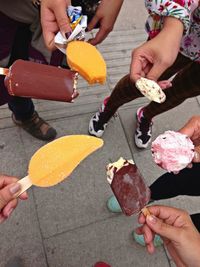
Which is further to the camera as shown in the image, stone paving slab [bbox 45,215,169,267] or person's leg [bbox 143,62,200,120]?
stone paving slab [bbox 45,215,169,267]

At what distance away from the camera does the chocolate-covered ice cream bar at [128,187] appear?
65.1 inches

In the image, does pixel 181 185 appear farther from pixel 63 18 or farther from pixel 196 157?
pixel 63 18

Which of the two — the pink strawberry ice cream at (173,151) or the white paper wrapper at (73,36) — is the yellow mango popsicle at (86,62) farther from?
the pink strawberry ice cream at (173,151)

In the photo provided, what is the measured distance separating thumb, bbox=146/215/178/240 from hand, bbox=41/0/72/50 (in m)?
1.01

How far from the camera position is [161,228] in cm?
155

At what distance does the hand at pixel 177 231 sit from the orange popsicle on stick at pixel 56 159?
42 cm

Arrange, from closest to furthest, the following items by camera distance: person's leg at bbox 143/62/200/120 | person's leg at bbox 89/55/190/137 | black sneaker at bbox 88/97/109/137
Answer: person's leg at bbox 143/62/200/120 < person's leg at bbox 89/55/190/137 < black sneaker at bbox 88/97/109/137

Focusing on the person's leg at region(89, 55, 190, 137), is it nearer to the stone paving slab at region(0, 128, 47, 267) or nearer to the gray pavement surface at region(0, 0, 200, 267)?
the gray pavement surface at region(0, 0, 200, 267)

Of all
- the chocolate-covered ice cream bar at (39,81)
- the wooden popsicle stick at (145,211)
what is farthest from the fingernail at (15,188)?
the wooden popsicle stick at (145,211)

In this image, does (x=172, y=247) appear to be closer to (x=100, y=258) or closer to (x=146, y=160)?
(x=100, y=258)

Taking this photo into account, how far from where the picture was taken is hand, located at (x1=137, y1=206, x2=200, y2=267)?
1.54 meters

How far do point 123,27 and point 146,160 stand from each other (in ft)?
4.97

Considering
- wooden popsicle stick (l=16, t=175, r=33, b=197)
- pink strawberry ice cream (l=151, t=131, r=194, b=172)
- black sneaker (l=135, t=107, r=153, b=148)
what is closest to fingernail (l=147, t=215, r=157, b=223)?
pink strawberry ice cream (l=151, t=131, r=194, b=172)

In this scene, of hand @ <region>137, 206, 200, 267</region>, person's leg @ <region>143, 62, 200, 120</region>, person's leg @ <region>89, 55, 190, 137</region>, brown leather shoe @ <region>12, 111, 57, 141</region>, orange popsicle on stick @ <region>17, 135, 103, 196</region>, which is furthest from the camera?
brown leather shoe @ <region>12, 111, 57, 141</region>
